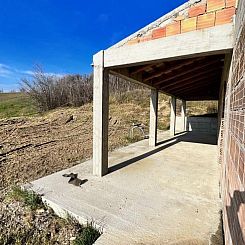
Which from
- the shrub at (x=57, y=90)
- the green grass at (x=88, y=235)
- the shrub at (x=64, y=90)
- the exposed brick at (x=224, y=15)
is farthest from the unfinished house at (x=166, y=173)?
the shrub at (x=57, y=90)

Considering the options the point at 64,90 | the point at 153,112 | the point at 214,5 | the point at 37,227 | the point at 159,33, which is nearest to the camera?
the point at 37,227

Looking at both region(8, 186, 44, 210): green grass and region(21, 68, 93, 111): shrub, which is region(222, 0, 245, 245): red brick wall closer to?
region(8, 186, 44, 210): green grass

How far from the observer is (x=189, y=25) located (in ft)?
8.31

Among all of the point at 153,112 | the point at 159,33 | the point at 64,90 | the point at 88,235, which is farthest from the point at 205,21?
the point at 64,90

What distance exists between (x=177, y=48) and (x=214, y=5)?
64 cm

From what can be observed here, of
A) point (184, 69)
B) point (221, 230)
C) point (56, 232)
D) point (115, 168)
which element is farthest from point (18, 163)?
point (184, 69)

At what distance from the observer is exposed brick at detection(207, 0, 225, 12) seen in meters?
2.27

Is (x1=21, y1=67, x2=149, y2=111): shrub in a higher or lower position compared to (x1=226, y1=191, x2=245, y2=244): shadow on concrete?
higher

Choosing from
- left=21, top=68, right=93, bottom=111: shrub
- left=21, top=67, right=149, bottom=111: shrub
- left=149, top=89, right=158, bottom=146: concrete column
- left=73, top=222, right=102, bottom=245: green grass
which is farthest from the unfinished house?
left=21, top=68, right=93, bottom=111: shrub

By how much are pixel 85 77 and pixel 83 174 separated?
16702 mm

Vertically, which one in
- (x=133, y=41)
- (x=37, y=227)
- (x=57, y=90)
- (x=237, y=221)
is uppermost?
(x=57, y=90)

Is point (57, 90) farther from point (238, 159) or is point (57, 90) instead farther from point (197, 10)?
point (238, 159)

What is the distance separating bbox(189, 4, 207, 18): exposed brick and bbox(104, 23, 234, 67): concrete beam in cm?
26

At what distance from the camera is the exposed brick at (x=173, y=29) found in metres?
2.64
